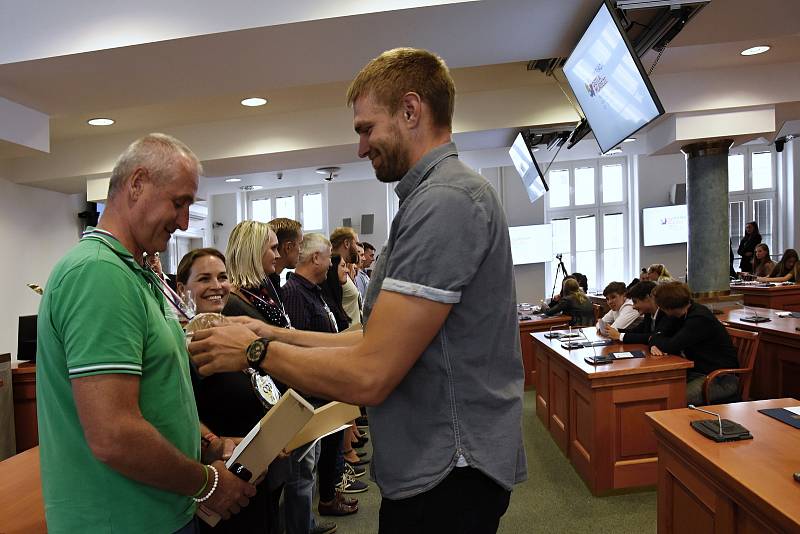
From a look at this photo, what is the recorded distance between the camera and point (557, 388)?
454 centimetres

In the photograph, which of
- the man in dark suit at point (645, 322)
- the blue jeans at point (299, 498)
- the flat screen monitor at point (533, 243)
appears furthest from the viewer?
the flat screen monitor at point (533, 243)

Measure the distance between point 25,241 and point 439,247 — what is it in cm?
739

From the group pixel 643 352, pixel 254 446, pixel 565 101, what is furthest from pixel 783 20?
pixel 254 446

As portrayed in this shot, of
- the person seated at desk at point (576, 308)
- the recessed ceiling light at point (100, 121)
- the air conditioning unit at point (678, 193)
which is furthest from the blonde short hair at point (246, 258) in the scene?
the air conditioning unit at point (678, 193)

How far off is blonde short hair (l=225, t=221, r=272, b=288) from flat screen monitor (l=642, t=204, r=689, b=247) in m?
11.3

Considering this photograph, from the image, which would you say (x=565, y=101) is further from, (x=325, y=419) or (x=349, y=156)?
(x=325, y=419)

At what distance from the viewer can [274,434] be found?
1.32 m

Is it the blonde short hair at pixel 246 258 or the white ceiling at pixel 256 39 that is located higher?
the white ceiling at pixel 256 39

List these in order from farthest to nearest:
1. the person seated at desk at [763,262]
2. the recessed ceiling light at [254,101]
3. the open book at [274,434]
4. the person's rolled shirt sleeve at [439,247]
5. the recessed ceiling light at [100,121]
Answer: the person seated at desk at [763,262] → the recessed ceiling light at [100,121] → the recessed ceiling light at [254,101] → the open book at [274,434] → the person's rolled shirt sleeve at [439,247]

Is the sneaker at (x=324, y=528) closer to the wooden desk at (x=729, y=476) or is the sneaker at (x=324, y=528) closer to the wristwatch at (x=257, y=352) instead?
the wooden desk at (x=729, y=476)

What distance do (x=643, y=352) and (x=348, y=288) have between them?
2277 millimetres

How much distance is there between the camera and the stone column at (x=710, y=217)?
19.4 ft

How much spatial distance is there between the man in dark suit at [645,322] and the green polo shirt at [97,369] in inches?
149

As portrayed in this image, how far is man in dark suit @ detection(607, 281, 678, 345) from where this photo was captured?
4219 mm
